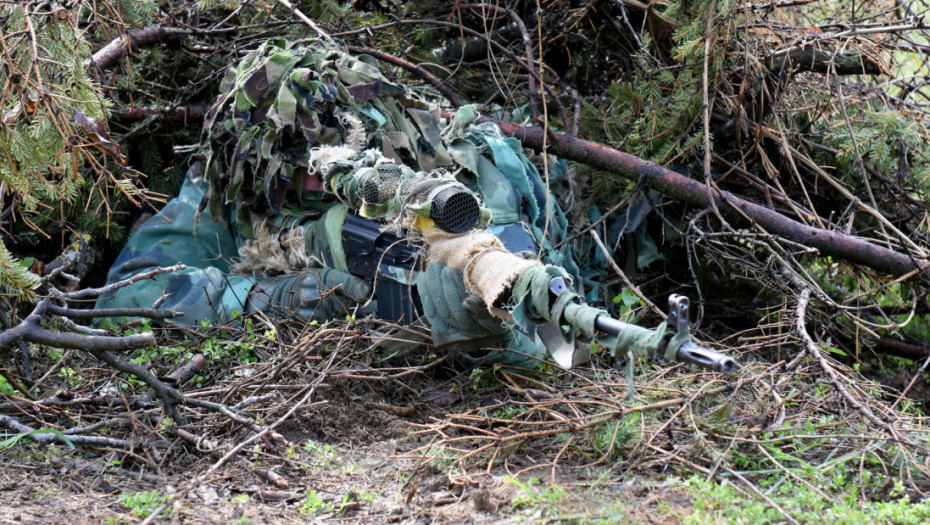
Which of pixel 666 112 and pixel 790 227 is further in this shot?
pixel 666 112

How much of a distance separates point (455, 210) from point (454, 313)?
0.38 metres

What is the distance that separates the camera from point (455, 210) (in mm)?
2557

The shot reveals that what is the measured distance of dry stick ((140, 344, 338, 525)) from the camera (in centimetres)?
213

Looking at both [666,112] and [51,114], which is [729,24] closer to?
[666,112]

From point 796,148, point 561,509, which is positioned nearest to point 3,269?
point 561,509

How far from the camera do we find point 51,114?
7.15 feet

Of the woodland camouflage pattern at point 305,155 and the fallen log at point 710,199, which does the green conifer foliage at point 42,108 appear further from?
the fallen log at point 710,199

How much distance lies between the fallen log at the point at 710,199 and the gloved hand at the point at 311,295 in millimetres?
1062

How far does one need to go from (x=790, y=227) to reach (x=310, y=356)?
6.46 ft

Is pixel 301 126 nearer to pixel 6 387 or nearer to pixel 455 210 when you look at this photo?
pixel 455 210

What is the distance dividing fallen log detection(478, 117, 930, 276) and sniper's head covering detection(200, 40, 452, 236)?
552 mm

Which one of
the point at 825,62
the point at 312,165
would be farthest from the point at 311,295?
the point at 825,62

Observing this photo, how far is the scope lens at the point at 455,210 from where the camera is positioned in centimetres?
252

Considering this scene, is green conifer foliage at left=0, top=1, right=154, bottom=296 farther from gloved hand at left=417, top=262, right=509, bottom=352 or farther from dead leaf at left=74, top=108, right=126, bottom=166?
gloved hand at left=417, top=262, right=509, bottom=352
